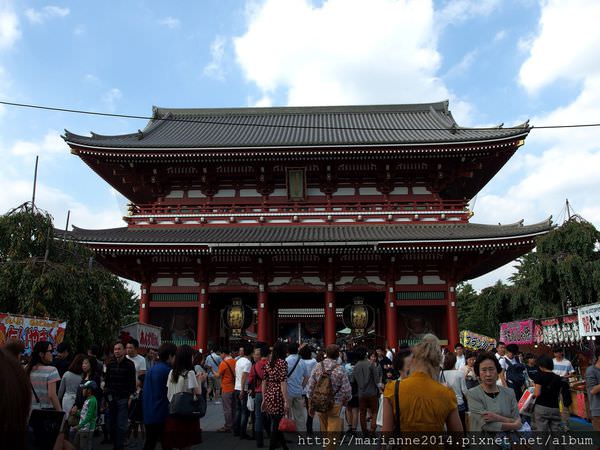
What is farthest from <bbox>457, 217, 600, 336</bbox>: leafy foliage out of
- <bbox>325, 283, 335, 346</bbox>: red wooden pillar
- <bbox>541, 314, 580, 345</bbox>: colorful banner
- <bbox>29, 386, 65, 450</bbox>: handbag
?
<bbox>29, 386, 65, 450</bbox>: handbag

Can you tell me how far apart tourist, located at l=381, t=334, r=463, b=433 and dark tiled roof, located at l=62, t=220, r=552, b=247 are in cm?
1366

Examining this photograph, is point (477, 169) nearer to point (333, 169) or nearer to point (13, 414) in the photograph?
point (333, 169)

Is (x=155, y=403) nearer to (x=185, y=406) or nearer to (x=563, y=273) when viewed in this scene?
(x=185, y=406)

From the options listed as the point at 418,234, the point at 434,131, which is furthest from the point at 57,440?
the point at 434,131

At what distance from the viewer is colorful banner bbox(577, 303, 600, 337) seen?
11.8 metres

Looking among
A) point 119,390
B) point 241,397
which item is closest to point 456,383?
point 241,397

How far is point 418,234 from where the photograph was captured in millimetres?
18172

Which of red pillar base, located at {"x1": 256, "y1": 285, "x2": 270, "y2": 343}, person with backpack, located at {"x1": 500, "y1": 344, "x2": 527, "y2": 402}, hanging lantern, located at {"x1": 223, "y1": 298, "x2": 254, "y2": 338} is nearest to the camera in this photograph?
person with backpack, located at {"x1": 500, "y1": 344, "x2": 527, "y2": 402}

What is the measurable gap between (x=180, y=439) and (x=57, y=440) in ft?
7.76

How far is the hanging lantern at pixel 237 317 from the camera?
20.0 m

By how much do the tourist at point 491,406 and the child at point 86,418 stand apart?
5839 millimetres

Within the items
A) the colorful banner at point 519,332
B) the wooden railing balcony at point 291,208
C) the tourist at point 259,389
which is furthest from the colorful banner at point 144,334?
the colorful banner at point 519,332

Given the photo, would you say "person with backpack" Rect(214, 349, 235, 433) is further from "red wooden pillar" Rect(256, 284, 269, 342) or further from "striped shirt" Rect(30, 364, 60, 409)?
"red wooden pillar" Rect(256, 284, 269, 342)

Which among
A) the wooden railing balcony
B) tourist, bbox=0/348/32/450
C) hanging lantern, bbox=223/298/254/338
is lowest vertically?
tourist, bbox=0/348/32/450
